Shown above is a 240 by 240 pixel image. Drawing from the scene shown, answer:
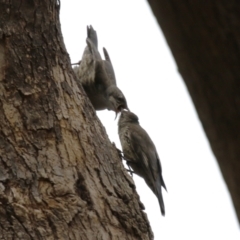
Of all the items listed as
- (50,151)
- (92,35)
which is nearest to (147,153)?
(92,35)

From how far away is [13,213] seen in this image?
2941 mm

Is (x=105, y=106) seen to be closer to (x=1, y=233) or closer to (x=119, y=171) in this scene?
(x=119, y=171)

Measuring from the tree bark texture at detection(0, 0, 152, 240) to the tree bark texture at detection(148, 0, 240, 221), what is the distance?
2277mm

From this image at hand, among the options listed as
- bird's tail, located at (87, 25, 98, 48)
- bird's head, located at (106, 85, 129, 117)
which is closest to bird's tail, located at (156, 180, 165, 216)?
bird's head, located at (106, 85, 129, 117)

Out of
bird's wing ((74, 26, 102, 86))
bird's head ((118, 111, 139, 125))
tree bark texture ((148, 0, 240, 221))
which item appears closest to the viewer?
tree bark texture ((148, 0, 240, 221))

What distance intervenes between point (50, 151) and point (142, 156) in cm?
237

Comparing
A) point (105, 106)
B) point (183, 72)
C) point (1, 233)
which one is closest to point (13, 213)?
point (1, 233)

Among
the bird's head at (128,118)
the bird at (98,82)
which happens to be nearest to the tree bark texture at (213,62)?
the bird's head at (128,118)

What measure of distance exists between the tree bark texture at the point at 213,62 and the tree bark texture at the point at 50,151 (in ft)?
7.47

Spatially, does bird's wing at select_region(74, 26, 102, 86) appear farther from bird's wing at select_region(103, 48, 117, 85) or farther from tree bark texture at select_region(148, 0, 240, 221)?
tree bark texture at select_region(148, 0, 240, 221)

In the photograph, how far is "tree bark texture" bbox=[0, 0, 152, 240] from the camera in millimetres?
3016

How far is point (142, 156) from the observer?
551cm

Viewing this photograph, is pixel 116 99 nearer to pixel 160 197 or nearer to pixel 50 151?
pixel 160 197

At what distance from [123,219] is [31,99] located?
2.80 feet
